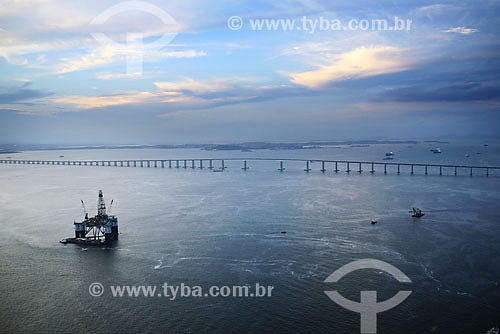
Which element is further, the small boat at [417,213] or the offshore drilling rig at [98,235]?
the small boat at [417,213]

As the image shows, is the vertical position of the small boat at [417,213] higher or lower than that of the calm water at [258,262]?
higher

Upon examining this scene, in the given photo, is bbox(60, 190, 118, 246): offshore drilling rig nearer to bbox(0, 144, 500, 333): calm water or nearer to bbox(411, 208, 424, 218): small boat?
bbox(0, 144, 500, 333): calm water

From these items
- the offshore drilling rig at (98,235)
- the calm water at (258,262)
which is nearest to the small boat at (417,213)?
the calm water at (258,262)

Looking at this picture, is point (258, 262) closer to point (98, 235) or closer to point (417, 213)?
point (98, 235)

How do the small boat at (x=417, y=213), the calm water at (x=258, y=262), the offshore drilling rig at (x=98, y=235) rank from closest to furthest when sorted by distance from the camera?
1. the calm water at (x=258, y=262)
2. the offshore drilling rig at (x=98, y=235)
3. the small boat at (x=417, y=213)

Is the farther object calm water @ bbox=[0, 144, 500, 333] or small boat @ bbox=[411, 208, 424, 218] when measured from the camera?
small boat @ bbox=[411, 208, 424, 218]

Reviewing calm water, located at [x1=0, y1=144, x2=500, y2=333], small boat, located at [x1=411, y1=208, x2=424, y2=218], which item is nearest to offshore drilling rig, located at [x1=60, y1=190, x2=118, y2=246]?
calm water, located at [x1=0, y1=144, x2=500, y2=333]

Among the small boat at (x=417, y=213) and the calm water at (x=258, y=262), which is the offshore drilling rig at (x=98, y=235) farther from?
the small boat at (x=417, y=213)

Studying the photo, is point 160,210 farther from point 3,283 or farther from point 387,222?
point 387,222
